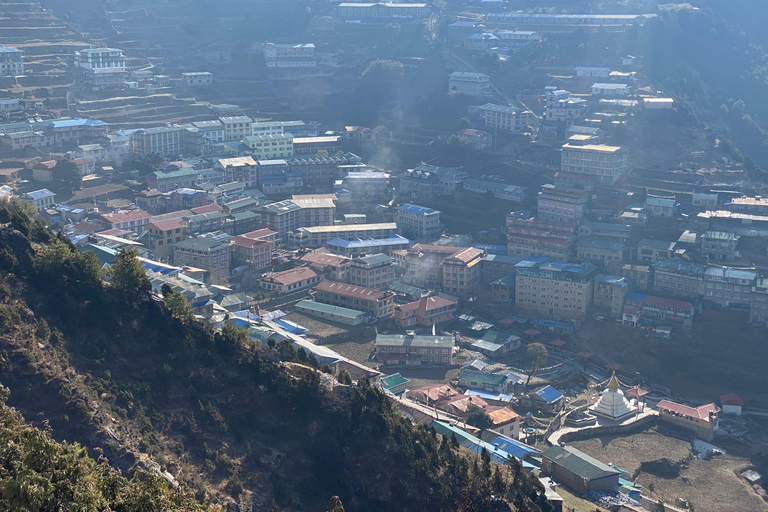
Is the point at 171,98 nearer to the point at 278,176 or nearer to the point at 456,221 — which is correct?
the point at 278,176

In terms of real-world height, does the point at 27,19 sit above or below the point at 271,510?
above

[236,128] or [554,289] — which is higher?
[236,128]

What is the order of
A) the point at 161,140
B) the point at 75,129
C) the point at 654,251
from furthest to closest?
the point at 161,140
the point at 75,129
the point at 654,251

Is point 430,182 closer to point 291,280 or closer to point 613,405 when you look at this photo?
point 291,280

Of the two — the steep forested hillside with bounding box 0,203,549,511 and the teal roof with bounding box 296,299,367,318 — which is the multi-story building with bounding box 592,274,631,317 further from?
the steep forested hillside with bounding box 0,203,549,511

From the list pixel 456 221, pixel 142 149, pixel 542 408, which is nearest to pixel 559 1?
pixel 456 221

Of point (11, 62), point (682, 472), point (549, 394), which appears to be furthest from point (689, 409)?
point (11, 62)

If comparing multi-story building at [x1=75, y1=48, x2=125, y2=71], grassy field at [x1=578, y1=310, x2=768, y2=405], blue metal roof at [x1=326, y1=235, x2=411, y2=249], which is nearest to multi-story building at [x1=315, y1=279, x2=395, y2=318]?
blue metal roof at [x1=326, y1=235, x2=411, y2=249]

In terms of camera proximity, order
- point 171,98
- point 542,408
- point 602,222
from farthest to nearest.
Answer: point 171,98
point 602,222
point 542,408

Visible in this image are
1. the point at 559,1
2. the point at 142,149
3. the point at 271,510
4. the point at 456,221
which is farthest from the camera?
the point at 559,1
